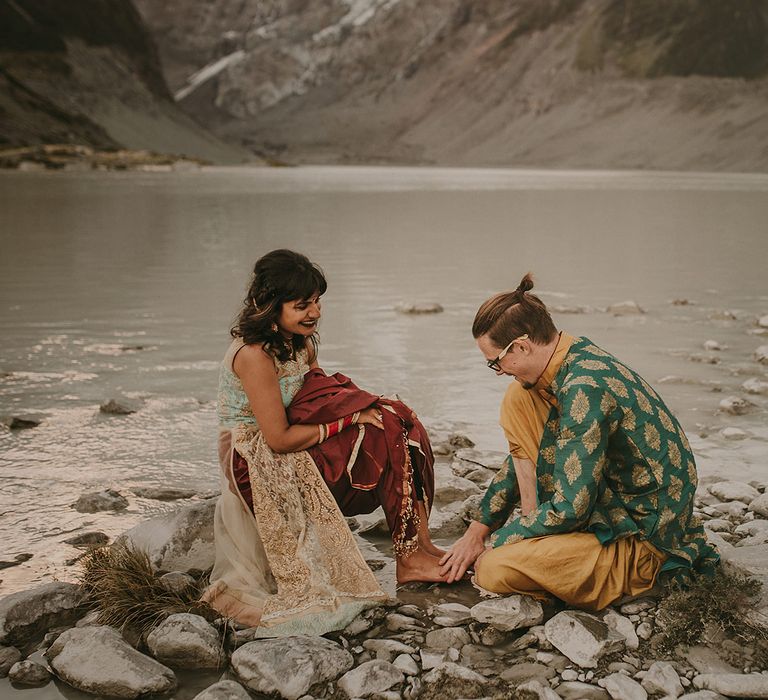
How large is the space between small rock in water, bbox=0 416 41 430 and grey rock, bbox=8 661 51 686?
331 cm

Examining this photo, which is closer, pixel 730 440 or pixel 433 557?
pixel 433 557

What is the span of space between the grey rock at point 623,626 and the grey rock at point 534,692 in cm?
42

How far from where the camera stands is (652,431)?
3.38m

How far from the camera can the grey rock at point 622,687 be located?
3.01 meters

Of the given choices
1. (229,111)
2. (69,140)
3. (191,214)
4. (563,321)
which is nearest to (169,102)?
(69,140)

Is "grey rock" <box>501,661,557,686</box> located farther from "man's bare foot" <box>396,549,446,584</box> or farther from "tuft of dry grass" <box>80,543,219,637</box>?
"tuft of dry grass" <box>80,543,219,637</box>

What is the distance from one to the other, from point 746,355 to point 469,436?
12.2 feet

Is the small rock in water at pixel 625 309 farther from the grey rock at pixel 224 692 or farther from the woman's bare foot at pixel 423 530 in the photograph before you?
the grey rock at pixel 224 692

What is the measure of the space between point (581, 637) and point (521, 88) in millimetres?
149779

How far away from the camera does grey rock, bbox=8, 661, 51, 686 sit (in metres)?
3.24

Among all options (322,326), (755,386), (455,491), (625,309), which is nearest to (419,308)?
(322,326)

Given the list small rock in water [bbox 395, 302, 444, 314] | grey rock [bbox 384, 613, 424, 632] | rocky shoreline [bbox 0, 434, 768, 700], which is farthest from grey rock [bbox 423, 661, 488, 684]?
small rock in water [bbox 395, 302, 444, 314]

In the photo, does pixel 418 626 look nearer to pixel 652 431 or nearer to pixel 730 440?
pixel 652 431

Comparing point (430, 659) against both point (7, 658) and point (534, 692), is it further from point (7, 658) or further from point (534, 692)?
point (7, 658)
